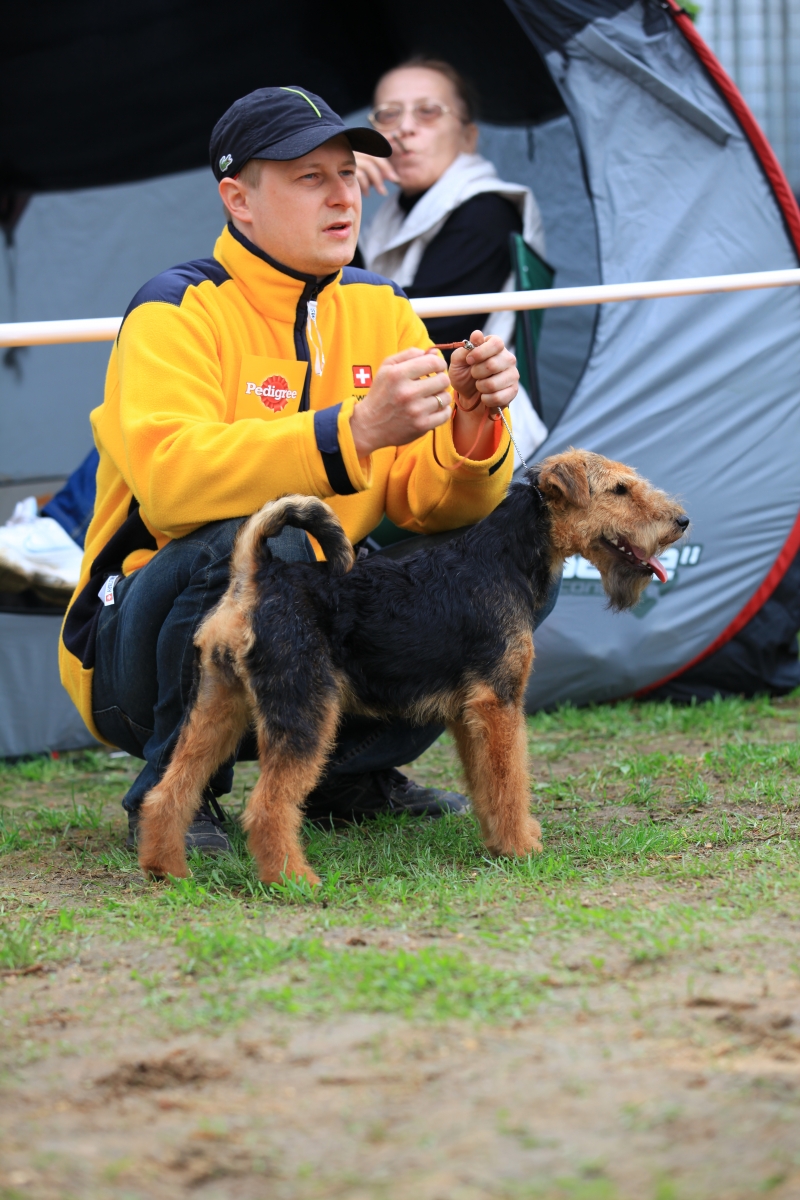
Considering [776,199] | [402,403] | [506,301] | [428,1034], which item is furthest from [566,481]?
[776,199]

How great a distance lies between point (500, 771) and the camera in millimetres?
3057

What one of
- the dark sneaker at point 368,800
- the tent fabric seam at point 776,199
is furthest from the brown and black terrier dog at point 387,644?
the tent fabric seam at point 776,199

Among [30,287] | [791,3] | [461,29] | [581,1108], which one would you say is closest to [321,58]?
[461,29]

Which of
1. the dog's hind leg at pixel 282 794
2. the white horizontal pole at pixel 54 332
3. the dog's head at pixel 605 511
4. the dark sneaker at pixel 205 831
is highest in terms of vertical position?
the white horizontal pole at pixel 54 332

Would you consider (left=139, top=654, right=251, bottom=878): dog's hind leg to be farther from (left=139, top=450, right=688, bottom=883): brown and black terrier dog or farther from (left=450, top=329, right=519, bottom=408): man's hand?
(left=450, top=329, right=519, bottom=408): man's hand

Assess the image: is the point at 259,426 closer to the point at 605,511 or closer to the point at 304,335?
the point at 304,335

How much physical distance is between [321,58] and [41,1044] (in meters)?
6.27

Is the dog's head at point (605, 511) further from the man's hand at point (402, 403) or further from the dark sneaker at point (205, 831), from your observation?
the dark sneaker at point (205, 831)

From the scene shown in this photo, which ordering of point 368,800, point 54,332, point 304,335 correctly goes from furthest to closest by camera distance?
point 54,332 < point 368,800 < point 304,335

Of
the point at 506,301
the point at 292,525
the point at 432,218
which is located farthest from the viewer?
the point at 432,218

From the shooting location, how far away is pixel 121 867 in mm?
3264

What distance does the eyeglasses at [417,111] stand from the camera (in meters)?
5.70

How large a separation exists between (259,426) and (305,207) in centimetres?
70

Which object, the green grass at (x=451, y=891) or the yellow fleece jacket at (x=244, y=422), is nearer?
the green grass at (x=451, y=891)
